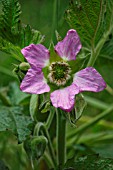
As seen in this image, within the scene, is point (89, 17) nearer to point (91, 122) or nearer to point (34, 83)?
point (34, 83)

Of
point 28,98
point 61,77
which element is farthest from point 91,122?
point 61,77

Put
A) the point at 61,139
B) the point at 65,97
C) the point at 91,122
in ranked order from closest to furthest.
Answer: the point at 65,97
the point at 61,139
the point at 91,122

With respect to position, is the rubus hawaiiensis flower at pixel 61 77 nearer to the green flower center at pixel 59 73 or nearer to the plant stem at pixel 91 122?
the green flower center at pixel 59 73

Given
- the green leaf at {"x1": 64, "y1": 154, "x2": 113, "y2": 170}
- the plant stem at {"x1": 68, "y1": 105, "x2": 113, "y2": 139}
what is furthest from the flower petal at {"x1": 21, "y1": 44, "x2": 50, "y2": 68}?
the plant stem at {"x1": 68, "y1": 105, "x2": 113, "y2": 139}

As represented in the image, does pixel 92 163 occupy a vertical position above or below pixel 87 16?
below

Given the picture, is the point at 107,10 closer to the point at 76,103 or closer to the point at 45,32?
the point at 76,103
